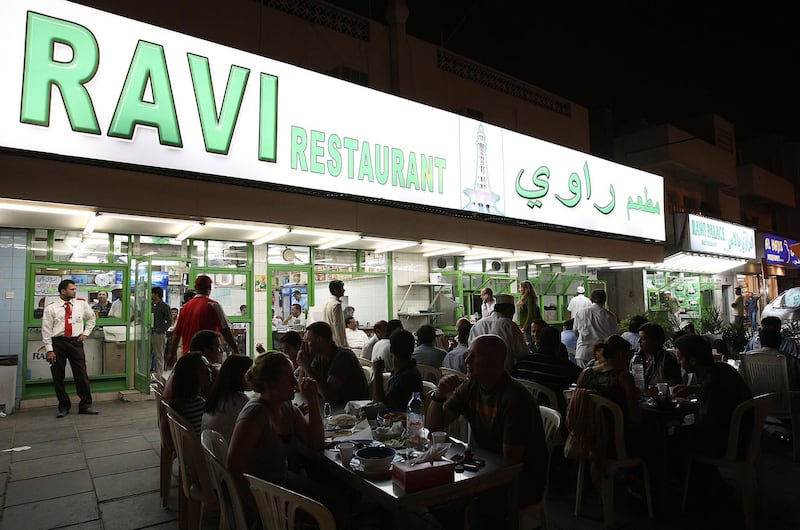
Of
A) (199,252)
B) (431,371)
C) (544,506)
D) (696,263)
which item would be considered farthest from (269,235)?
(696,263)

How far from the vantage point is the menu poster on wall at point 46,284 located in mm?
8219

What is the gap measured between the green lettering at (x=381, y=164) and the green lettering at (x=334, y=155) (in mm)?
734

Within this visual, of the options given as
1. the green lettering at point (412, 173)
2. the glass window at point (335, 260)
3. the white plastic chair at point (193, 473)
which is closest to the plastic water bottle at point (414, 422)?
the white plastic chair at point (193, 473)

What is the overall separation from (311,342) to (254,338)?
211 inches

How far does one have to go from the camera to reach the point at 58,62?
584 cm

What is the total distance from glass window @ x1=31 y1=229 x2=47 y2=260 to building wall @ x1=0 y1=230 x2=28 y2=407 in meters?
0.11

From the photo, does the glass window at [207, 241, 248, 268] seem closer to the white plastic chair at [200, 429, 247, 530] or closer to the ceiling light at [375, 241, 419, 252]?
the ceiling light at [375, 241, 419, 252]

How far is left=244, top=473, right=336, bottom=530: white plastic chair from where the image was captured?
2.11m

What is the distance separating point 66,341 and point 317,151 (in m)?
4.89

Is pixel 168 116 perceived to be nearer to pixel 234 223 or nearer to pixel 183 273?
pixel 234 223

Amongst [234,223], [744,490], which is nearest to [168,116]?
[234,223]

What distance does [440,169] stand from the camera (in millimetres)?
9633

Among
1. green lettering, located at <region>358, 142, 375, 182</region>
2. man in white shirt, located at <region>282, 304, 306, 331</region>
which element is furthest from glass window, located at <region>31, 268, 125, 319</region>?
green lettering, located at <region>358, 142, 375, 182</region>

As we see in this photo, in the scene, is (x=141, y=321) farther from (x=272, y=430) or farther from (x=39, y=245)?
(x=272, y=430)
